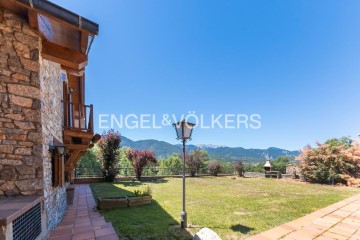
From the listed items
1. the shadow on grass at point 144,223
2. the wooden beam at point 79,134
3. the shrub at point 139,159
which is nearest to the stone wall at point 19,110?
the shadow on grass at point 144,223

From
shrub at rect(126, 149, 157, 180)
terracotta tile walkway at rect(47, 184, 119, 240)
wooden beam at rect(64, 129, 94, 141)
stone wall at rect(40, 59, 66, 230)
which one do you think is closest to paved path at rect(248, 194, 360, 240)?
terracotta tile walkway at rect(47, 184, 119, 240)

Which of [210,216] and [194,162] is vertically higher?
[210,216]

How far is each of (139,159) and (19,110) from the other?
35.5 ft

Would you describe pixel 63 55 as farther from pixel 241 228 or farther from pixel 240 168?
pixel 240 168

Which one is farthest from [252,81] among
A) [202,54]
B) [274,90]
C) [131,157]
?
[131,157]

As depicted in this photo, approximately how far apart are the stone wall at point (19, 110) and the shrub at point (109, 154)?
975cm

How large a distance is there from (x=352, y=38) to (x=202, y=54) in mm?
8470

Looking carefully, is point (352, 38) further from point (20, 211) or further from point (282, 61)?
point (20, 211)

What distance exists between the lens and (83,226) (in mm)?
4238

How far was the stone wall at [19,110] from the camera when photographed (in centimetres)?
278

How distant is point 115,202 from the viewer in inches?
227

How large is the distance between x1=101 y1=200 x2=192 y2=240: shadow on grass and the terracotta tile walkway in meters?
0.20

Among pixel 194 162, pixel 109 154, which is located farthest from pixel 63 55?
pixel 194 162

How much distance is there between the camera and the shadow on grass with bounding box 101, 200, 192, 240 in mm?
3721
